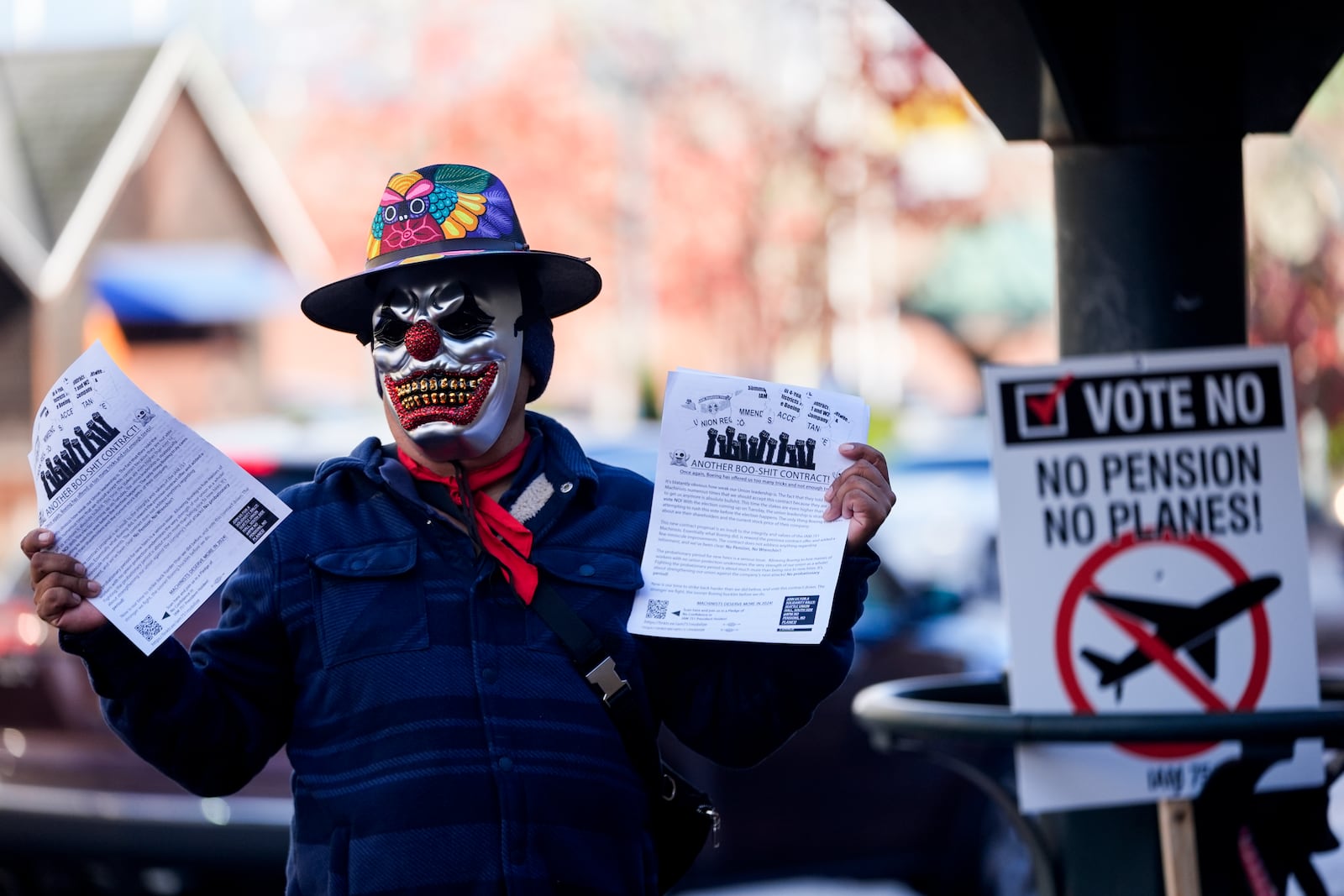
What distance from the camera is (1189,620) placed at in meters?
3.38

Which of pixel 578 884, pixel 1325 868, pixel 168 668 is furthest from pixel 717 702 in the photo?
pixel 1325 868

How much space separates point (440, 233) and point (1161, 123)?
4.91 ft

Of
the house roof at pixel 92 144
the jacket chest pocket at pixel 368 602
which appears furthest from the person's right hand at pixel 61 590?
the house roof at pixel 92 144

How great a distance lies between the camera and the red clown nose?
116 inches

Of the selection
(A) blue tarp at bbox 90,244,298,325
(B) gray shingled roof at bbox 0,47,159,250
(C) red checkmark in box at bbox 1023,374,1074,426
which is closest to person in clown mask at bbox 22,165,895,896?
(C) red checkmark in box at bbox 1023,374,1074,426

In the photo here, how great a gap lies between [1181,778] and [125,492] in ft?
6.24

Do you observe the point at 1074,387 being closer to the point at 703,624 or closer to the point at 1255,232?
the point at 703,624

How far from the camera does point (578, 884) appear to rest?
2736mm

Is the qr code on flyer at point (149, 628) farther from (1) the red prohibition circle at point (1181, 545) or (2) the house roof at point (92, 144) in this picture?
(2) the house roof at point (92, 144)

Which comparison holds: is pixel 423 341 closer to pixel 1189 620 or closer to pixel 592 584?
pixel 592 584

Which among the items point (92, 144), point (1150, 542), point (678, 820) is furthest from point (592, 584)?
point (92, 144)

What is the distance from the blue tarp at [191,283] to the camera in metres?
23.0

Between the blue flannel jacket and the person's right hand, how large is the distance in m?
0.03

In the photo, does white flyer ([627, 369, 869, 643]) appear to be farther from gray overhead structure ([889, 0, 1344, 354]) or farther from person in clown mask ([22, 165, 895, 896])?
gray overhead structure ([889, 0, 1344, 354])
